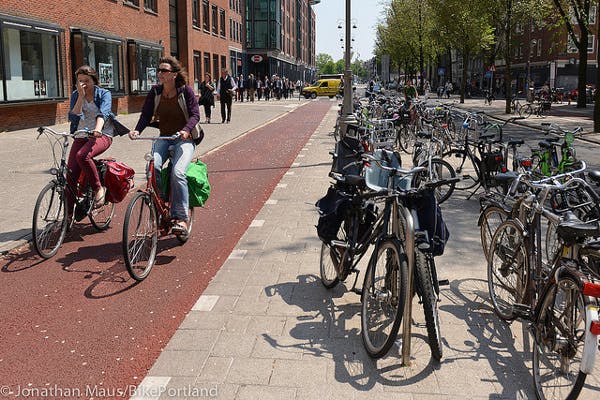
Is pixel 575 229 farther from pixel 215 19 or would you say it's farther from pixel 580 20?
pixel 215 19

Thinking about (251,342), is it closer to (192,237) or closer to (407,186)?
(407,186)

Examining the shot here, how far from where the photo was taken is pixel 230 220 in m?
7.59

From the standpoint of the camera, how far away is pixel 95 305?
462 centimetres

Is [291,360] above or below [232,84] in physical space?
below

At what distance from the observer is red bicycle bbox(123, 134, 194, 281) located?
16.1 ft

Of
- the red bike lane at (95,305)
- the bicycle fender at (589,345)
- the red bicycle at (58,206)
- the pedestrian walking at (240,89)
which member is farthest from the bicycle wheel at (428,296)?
the pedestrian walking at (240,89)

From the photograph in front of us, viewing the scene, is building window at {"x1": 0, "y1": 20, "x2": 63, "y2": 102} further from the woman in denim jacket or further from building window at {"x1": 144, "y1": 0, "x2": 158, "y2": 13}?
the woman in denim jacket

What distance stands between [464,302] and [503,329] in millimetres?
534

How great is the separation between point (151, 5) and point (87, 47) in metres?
8.85

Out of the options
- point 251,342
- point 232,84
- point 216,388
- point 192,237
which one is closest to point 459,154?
point 192,237

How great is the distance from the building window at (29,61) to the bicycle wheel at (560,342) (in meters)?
17.6

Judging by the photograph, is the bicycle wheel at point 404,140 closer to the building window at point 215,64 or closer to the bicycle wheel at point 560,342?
the bicycle wheel at point 560,342

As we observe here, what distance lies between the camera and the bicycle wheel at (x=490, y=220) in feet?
15.3

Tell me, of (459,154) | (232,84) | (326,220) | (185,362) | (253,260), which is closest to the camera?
(185,362)
